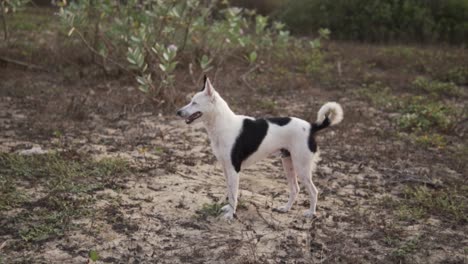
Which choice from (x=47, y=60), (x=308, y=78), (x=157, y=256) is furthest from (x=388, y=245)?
(x=47, y=60)

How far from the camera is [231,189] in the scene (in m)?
4.41

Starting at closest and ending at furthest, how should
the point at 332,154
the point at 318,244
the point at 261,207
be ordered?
the point at 318,244, the point at 261,207, the point at 332,154

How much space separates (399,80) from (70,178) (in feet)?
22.7

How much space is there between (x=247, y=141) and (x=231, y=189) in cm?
44

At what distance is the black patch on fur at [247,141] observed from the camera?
4.32 metres

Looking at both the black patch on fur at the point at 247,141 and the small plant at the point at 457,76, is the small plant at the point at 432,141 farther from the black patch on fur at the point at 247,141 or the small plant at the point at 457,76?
the small plant at the point at 457,76

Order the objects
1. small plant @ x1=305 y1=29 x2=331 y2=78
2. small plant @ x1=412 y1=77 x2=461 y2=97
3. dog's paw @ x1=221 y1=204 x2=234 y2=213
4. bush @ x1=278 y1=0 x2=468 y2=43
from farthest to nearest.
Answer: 1. bush @ x1=278 y1=0 x2=468 y2=43
2. small plant @ x1=305 y1=29 x2=331 y2=78
3. small plant @ x1=412 y1=77 x2=461 y2=97
4. dog's paw @ x1=221 y1=204 x2=234 y2=213

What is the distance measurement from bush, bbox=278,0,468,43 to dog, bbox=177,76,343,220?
29.5 feet

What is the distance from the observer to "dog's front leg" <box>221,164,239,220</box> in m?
4.35

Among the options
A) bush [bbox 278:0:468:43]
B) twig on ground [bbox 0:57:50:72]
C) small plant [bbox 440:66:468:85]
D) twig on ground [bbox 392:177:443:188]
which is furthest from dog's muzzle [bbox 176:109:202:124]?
bush [bbox 278:0:468:43]

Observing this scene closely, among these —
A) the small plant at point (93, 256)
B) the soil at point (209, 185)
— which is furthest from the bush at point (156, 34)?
the small plant at point (93, 256)

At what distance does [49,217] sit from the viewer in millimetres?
4219

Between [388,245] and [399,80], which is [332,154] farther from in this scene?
[399,80]

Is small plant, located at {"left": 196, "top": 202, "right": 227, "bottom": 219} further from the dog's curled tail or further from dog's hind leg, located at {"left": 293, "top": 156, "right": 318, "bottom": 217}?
the dog's curled tail
